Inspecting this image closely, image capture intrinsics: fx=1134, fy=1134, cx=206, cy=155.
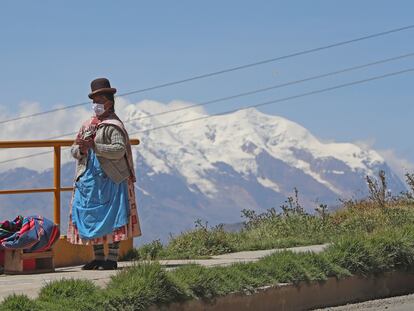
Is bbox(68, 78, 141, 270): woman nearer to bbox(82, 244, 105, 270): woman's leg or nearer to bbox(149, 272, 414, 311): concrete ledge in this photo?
bbox(82, 244, 105, 270): woman's leg

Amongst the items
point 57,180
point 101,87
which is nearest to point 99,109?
point 101,87

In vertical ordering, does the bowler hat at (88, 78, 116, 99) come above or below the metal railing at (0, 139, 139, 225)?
above

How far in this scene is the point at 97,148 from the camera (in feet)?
37.2

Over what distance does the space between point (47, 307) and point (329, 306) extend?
3.80 meters

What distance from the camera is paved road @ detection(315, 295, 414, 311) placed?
10.5 metres

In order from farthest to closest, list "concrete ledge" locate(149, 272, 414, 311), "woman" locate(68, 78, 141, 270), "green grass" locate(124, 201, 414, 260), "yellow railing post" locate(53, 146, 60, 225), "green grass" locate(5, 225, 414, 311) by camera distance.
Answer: "green grass" locate(124, 201, 414, 260), "yellow railing post" locate(53, 146, 60, 225), "woman" locate(68, 78, 141, 270), "concrete ledge" locate(149, 272, 414, 311), "green grass" locate(5, 225, 414, 311)

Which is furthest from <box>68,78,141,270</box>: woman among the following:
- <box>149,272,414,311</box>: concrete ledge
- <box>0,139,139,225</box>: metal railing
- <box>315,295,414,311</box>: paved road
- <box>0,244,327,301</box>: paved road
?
<box>315,295,414,311</box>: paved road

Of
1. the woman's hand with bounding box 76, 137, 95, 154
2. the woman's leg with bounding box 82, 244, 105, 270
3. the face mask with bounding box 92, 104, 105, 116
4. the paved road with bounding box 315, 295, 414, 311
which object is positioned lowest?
the paved road with bounding box 315, 295, 414, 311

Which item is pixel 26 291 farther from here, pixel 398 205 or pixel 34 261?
pixel 398 205

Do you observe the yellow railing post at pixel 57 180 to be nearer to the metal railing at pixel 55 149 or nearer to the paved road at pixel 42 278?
the metal railing at pixel 55 149

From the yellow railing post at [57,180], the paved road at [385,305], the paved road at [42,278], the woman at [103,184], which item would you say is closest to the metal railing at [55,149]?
the yellow railing post at [57,180]

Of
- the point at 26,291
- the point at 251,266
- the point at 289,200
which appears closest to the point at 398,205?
the point at 289,200

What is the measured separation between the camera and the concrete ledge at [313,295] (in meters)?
9.18

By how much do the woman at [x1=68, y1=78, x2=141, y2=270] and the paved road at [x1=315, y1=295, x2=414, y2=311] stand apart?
2287 millimetres
